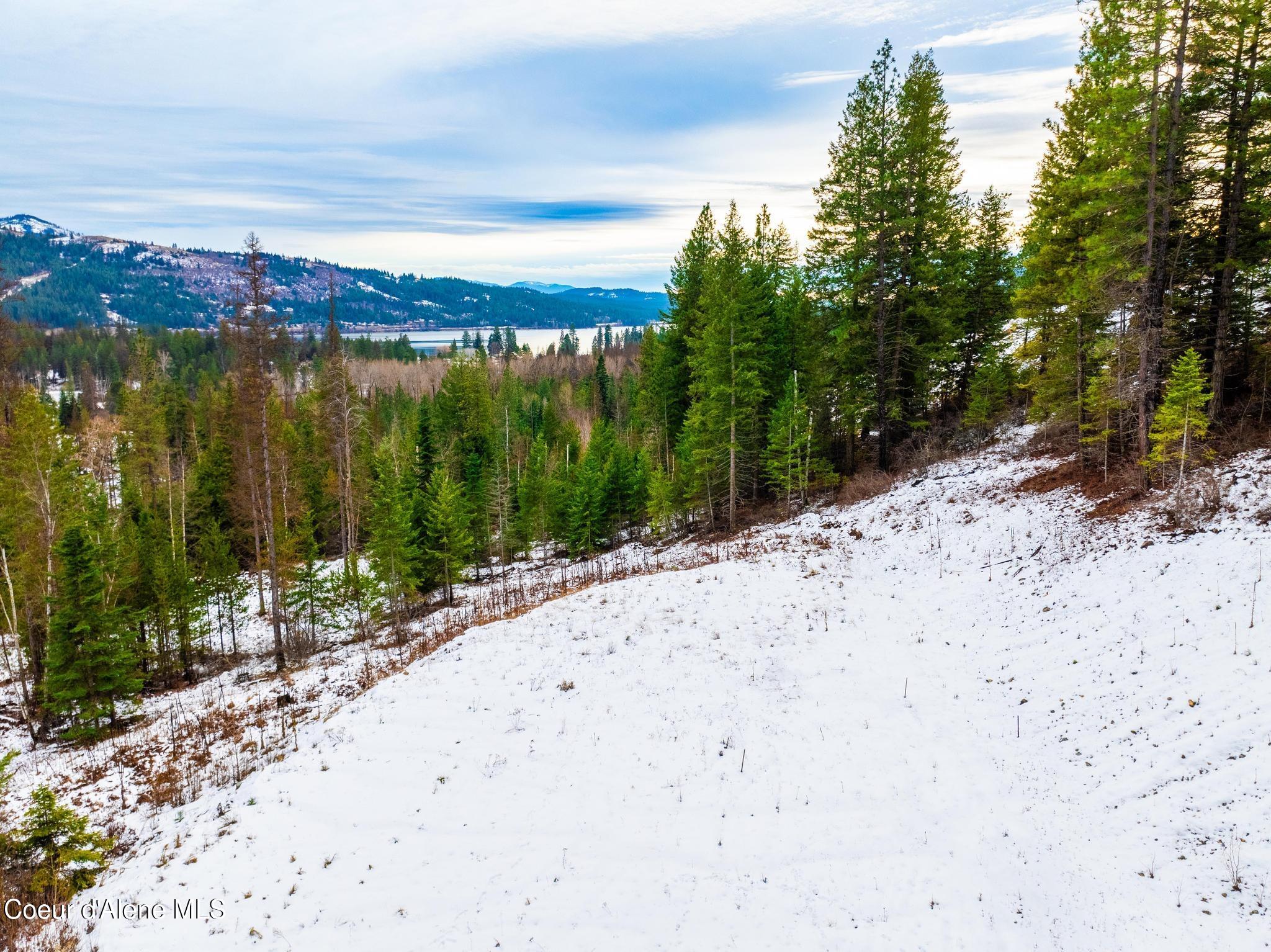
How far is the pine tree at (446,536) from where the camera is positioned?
29781mm

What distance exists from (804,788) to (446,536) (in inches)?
937

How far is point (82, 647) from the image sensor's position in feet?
60.8

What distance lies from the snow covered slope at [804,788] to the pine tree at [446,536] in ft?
50.6

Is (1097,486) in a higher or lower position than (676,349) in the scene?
lower

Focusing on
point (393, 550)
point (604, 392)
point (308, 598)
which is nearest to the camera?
point (393, 550)

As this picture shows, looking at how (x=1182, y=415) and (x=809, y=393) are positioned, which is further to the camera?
Result: (x=809, y=393)

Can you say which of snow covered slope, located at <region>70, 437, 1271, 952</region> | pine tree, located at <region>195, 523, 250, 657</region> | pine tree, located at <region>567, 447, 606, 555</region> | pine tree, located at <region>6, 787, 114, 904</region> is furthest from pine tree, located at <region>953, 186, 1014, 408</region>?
pine tree, located at <region>195, 523, 250, 657</region>

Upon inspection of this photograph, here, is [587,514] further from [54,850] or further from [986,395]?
[54,850]

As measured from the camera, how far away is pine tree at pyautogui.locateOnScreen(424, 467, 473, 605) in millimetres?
29781

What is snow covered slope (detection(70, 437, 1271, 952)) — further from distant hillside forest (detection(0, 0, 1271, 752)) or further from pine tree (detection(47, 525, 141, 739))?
pine tree (detection(47, 525, 141, 739))

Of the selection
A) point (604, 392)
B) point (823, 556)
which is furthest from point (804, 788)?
point (604, 392)

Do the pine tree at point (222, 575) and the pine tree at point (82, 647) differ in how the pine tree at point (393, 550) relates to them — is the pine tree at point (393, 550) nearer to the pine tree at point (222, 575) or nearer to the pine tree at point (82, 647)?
the pine tree at point (222, 575)

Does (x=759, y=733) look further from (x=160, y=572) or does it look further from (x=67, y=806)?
(x=160, y=572)

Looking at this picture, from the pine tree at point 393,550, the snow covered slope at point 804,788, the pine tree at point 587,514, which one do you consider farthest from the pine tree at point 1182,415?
the pine tree at point 587,514
